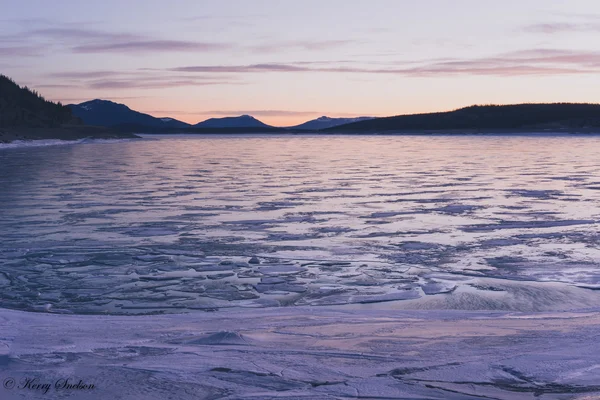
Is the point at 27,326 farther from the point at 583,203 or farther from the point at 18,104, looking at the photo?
the point at 18,104

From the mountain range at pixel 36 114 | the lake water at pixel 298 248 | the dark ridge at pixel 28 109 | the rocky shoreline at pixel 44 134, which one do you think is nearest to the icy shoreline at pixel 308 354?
the lake water at pixel 298 248

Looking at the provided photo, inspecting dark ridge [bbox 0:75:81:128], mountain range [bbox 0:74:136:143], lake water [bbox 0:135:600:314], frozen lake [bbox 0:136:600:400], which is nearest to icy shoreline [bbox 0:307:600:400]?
frozen lake [bbox 0:136:600:400]

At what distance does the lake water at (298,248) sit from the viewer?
Result: 227 inches

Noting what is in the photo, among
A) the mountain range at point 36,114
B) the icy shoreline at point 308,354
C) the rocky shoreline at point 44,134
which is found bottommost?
the icy shoreline at point 308,354

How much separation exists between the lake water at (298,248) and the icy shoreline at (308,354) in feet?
1.50

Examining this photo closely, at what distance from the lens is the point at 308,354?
13.5ft

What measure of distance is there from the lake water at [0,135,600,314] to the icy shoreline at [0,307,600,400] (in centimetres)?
46

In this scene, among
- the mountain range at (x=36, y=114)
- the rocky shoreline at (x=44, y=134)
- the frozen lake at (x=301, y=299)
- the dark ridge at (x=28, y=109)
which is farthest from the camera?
the dark ridge at (x=28, y=109)

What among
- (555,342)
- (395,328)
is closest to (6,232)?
(395,328)

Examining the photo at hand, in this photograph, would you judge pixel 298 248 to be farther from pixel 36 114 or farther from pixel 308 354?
pixel 36 114

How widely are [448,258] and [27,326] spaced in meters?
4.37

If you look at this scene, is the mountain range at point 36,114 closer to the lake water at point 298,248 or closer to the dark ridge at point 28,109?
the dark ridge at point 28,109

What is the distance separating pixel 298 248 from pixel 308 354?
3881mm

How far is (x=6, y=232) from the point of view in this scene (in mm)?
8953
